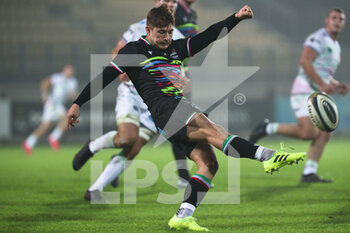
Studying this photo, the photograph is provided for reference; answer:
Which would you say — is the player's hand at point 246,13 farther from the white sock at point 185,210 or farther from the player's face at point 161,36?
the white sock at point 185,210

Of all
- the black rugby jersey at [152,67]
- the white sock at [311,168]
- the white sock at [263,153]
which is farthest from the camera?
the white sock at [311,168]

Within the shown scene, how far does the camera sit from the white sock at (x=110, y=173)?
19.0ft

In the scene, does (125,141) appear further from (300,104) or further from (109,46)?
(109,46)

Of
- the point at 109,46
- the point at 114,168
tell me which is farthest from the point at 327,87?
the point at 109,46

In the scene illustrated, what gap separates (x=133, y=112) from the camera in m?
5.93

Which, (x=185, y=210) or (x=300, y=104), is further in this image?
(x=300, y=104)

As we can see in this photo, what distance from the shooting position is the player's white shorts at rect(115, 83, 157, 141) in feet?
19.4

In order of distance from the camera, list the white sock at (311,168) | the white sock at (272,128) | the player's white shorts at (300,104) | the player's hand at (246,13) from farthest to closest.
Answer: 1. the white sock at (272,128)
2. the player's white shorts at (300,104)
3. the white sock at (311,168)
4. the player's hand at (246,13)

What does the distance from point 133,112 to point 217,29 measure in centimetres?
205

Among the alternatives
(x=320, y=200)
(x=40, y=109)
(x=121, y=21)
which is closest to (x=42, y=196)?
(x=320, y=200)

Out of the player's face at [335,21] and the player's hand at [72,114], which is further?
Answer: the player's face at [335,21]

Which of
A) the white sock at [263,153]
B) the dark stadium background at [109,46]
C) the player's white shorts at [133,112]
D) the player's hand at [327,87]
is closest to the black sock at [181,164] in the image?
the player's white shorts at [133,112]

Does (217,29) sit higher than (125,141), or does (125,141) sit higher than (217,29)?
(217,29)

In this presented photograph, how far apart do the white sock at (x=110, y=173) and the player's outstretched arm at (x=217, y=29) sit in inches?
82.3
